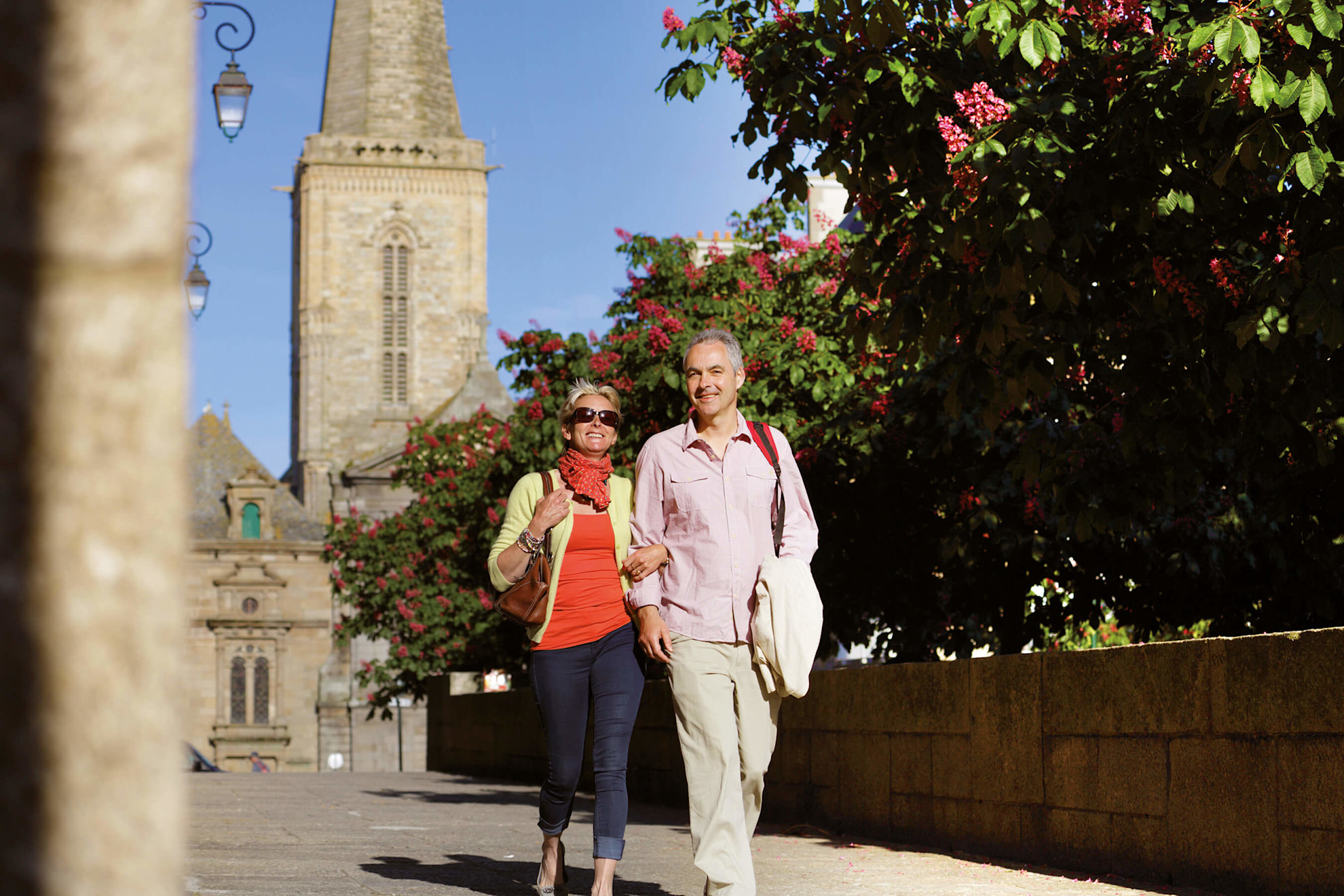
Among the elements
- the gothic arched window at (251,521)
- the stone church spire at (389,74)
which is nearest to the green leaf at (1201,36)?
the gothic arched window at (251,521)

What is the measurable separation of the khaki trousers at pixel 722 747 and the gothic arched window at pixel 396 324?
69.7m

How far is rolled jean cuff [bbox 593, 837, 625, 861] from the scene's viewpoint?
563cm

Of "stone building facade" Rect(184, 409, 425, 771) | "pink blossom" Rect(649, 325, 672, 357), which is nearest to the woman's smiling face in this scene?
"pink blossom" Rect(649, 325, 672, 357)

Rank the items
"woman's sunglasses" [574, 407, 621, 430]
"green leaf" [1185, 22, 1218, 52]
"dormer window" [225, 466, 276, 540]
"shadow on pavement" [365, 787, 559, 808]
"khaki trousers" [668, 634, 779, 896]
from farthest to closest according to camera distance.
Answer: "dormer window" [225, 466, 276, 540] → "shadow on pavement" [365, 787, 559, 808] → "green leaf" [1185, 22, 1218, 52] → "woman's sunglasses" [574, 407, 621, 430] → "khaki trousers" [668, 634, 779, 896]

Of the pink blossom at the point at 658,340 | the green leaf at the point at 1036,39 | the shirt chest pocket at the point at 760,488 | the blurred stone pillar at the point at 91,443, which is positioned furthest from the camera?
the pink blossom at the point at 658,340

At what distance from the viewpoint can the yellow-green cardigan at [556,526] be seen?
586cm

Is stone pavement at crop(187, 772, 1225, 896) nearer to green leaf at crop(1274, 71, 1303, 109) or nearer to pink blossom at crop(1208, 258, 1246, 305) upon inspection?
pink blossom at crop(1208, 258, 1246, 305)

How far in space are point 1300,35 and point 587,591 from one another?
345cm

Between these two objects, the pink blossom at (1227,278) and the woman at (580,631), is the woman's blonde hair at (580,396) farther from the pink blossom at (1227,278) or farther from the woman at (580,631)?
the pink blossom at (1227,278)

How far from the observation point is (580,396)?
612 centimetres

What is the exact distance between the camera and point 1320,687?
17.6ft

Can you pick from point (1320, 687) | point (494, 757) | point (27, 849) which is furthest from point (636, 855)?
point (494, 757)

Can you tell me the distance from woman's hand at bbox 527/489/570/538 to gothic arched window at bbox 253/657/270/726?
2565 inches

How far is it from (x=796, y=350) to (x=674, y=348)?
121 cm
